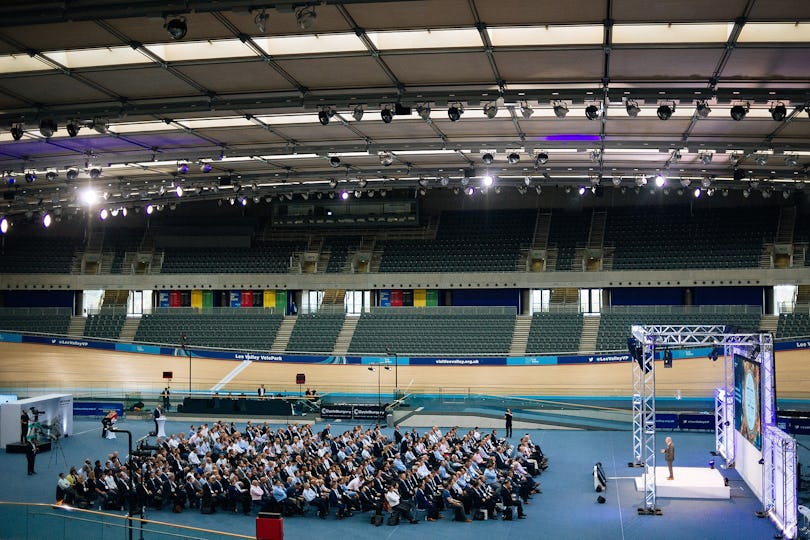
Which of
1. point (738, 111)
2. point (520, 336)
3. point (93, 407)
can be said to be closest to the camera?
point (738, 111)

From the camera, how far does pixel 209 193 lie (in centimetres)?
3550

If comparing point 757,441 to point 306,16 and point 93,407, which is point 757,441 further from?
point 93,407

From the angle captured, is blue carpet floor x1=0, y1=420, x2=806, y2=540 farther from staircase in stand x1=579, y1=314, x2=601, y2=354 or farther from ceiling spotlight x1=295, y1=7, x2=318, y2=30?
staircase in stand x1=579, y1=314, x2=601, y2=354

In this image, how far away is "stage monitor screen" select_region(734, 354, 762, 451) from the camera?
21547mm

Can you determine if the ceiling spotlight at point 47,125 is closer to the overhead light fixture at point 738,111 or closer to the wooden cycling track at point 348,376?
the overhead light fixture at point 738,111

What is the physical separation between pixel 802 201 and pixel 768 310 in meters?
7.23

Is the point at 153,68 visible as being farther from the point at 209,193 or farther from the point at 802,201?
the point at 802,201

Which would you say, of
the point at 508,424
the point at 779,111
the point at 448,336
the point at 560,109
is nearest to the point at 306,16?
the point at 560,109

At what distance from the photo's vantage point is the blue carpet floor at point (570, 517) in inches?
755

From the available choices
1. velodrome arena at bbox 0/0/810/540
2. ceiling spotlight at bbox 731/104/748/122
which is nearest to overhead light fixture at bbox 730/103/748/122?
ceiling spotlight at bbox 731/104/748/122

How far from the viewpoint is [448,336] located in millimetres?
48500

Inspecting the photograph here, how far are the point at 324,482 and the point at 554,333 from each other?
1091 inches

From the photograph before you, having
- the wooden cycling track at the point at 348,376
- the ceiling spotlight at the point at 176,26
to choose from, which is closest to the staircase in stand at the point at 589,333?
the wooden cycling track at the point at 348,376

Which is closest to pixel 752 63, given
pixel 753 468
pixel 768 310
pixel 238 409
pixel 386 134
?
pixel 386 134
